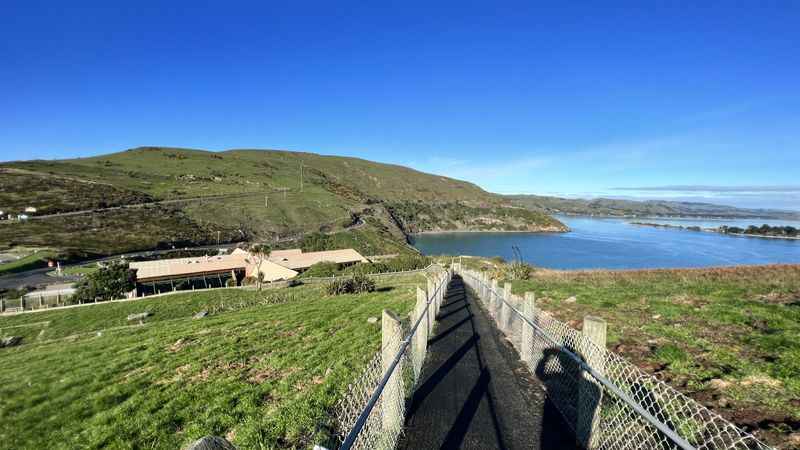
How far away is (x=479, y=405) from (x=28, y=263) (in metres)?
70.7

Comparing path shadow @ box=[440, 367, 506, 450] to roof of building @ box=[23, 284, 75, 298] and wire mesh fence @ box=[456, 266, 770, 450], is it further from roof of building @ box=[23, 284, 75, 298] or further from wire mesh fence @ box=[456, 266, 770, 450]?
roof of building @ box=[23, 284, 75, 298]

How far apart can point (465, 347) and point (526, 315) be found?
81.6 inches

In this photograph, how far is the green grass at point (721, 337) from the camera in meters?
5.40

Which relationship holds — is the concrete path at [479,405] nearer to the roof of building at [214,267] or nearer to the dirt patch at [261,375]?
the dirt patch at [261,375]

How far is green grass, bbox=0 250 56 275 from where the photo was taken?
4761cm

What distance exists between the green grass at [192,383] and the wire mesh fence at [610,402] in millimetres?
3920

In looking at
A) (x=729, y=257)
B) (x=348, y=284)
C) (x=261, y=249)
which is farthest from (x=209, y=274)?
(x=729, y=257)

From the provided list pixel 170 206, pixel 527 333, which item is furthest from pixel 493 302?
pixel 170 206

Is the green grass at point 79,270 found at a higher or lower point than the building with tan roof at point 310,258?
higher

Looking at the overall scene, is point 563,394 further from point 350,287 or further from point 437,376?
point 350,287

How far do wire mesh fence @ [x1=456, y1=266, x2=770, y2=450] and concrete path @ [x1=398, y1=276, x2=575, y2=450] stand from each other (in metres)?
0.34

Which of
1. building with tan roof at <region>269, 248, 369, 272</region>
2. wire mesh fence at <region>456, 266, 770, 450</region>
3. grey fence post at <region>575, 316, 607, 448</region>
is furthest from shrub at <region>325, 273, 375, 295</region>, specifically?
building with tan roof at <region>269, 248, 369, 272</region>

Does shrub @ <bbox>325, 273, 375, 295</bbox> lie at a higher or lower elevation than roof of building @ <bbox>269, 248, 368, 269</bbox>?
higher

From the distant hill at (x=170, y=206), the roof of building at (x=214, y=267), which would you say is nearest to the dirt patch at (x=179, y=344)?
the roof of building at (x=214, y=267)
